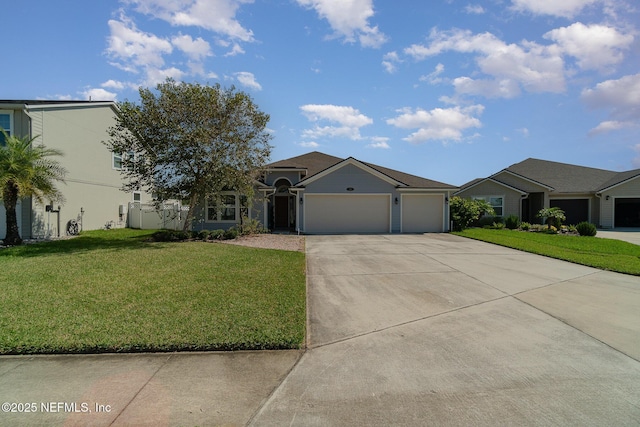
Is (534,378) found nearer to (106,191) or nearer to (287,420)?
(287,420)

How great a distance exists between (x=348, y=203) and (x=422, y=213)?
15.0 feet

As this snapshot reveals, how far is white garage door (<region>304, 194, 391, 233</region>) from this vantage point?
18.2 meters

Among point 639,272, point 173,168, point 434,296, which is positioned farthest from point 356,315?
point 173,168

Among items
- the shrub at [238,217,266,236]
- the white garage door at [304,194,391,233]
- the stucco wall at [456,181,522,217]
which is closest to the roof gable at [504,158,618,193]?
the stucco wall at [456,181,522,217]

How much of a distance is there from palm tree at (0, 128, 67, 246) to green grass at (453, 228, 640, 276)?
18389 mm

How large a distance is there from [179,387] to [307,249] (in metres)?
9.33

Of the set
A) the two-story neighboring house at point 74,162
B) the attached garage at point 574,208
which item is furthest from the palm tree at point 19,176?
the attached garage at point 574,208

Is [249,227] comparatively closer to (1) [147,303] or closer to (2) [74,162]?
(2) [74,162]

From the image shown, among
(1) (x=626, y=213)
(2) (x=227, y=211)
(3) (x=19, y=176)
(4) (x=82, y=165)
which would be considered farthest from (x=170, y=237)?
(1) (x=626, y=213)

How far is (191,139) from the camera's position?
1259cm

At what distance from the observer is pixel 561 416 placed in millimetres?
2738

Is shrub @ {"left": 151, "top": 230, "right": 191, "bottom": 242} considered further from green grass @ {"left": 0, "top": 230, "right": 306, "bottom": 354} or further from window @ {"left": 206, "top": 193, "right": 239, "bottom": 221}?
green grass @ {"left": 0, "top": 230, "right": 306, "bottom": 354}

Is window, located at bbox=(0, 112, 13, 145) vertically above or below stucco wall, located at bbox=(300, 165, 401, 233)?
above

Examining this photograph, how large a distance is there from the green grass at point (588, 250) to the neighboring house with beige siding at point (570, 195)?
6.86 m
